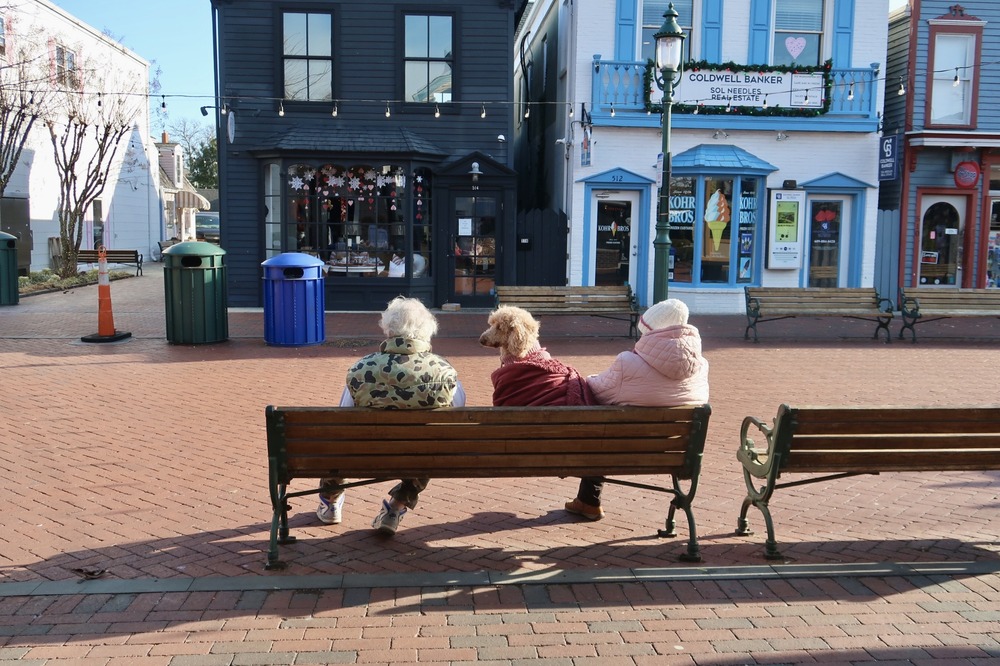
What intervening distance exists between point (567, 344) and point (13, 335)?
7.86 m

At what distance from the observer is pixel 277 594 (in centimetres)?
432

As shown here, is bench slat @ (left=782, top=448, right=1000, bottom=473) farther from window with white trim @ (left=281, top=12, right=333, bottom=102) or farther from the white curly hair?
window with white trim @ (left=281, top=12, right=333, bottom=102)

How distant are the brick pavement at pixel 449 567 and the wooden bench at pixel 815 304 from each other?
247 inches

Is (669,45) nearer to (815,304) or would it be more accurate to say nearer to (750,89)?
(815,304)

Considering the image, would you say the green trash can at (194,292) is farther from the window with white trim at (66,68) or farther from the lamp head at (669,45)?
the window with white trim at (66,68)

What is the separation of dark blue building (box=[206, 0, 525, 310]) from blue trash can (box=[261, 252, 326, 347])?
15.0 feet

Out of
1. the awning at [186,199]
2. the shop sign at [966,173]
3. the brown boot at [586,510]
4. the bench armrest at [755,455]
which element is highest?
the awning at [186,199]

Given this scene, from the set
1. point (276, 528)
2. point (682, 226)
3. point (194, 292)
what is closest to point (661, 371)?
point (276, 528)

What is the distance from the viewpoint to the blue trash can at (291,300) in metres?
12.2

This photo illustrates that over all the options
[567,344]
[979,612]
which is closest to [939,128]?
[567,344]

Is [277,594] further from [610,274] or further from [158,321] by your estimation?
[610,274]

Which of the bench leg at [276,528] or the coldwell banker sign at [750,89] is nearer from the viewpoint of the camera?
the bench leg at [276,528]

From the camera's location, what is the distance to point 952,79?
18.1 metres

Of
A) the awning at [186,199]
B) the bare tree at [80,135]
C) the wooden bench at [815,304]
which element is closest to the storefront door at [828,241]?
the wooden bench at [815,304]
